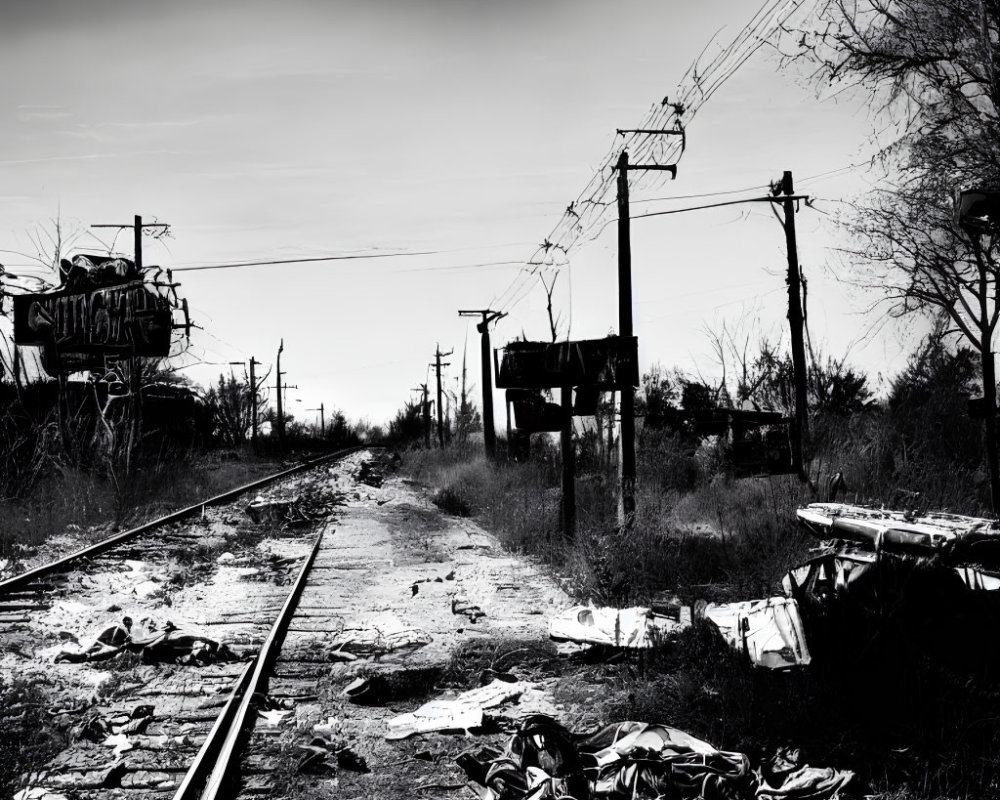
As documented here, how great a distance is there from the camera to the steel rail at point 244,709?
14.7 ft

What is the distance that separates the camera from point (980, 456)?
62.6ft

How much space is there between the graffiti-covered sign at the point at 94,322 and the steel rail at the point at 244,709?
1594cm

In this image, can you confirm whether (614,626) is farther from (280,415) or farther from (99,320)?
(280,415)

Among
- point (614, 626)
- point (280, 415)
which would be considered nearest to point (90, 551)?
point (614, 626)

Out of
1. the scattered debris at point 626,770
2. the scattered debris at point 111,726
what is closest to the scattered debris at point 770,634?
the scattered debris at point 626,770

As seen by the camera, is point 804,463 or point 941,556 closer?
point 941,556

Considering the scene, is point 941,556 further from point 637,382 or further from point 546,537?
point 546,537

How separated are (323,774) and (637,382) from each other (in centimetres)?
808

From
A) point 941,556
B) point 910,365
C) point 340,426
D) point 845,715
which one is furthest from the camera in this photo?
point 340,426

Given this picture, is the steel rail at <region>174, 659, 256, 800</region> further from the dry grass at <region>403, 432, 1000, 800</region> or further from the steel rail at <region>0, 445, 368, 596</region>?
the steel rail at <region>0, 445, 368, 596</region>

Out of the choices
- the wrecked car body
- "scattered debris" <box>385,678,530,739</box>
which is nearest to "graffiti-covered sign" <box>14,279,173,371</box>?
"scattered debris" <box>385,678,530,739</box>

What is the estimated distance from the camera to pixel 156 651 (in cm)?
732

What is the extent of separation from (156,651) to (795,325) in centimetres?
1639

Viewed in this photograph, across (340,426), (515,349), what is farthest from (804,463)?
(340,426)
